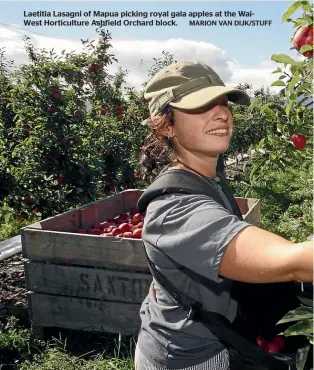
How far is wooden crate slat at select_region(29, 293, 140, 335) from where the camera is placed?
335 centimetres

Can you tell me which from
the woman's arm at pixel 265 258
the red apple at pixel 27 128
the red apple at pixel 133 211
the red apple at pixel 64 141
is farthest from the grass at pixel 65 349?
the red apple at pixel 27 128

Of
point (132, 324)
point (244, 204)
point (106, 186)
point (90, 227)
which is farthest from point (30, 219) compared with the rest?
point (132, 324)

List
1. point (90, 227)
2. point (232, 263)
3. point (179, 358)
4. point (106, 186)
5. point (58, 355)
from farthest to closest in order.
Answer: point (106, 186) < point (90, 227) < point (58, 355) < point (179, 358) < point (232, 263)

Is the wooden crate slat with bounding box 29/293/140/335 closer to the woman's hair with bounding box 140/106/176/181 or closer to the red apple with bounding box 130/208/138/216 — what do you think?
the red apple with bounding box 130/208/138/216

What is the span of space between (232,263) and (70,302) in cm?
254

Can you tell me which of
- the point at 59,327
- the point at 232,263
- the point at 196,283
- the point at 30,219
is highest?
the point at 232,263

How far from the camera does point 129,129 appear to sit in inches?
344

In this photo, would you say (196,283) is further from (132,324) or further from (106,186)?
(106,186)

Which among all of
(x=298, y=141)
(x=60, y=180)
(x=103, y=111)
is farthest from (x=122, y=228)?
(x=103, y=111)

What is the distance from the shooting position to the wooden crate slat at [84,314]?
335cm

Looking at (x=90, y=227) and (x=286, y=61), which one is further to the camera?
(x=90, y=227)

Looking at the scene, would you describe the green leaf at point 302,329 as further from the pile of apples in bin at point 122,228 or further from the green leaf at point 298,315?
the pile of apples in bin at point 122,228

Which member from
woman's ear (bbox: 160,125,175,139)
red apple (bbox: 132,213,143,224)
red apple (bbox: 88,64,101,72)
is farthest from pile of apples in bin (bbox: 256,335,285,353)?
red apple (bbox: 88,64,101,72)

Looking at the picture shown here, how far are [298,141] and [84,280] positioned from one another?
5.78ft
